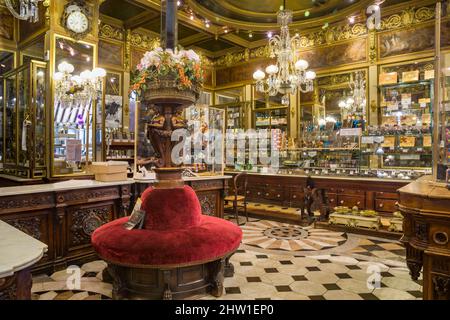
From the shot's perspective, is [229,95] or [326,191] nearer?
[326,191]

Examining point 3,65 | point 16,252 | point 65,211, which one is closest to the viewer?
point 16,252

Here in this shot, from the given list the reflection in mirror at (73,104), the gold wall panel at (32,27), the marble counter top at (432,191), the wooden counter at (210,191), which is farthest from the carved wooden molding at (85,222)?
the marble counter top at (432,191)

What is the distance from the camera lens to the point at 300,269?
13.0ft

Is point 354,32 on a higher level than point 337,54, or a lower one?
higher

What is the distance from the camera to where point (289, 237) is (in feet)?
17.8

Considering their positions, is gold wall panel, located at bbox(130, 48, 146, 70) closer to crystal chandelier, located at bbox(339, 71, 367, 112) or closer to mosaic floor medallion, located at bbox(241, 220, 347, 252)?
mosaic floor medallion, located at bbox(241, 220, 347, 252)

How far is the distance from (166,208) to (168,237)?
302 millimetres

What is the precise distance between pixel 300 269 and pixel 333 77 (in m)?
5.76

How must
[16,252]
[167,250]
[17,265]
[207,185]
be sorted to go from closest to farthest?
1. [17,265]
2. [16,252]
3. [167,250]
4. [207,185]

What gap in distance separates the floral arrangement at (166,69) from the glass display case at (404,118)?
498 cm

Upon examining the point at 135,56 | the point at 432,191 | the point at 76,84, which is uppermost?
the point at 135,56

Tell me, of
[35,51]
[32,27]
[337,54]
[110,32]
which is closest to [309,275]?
[35,51]

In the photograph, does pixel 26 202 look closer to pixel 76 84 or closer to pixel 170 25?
pixel 170 25

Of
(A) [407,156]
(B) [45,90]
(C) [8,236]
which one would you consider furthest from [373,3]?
(C) [8,236]
